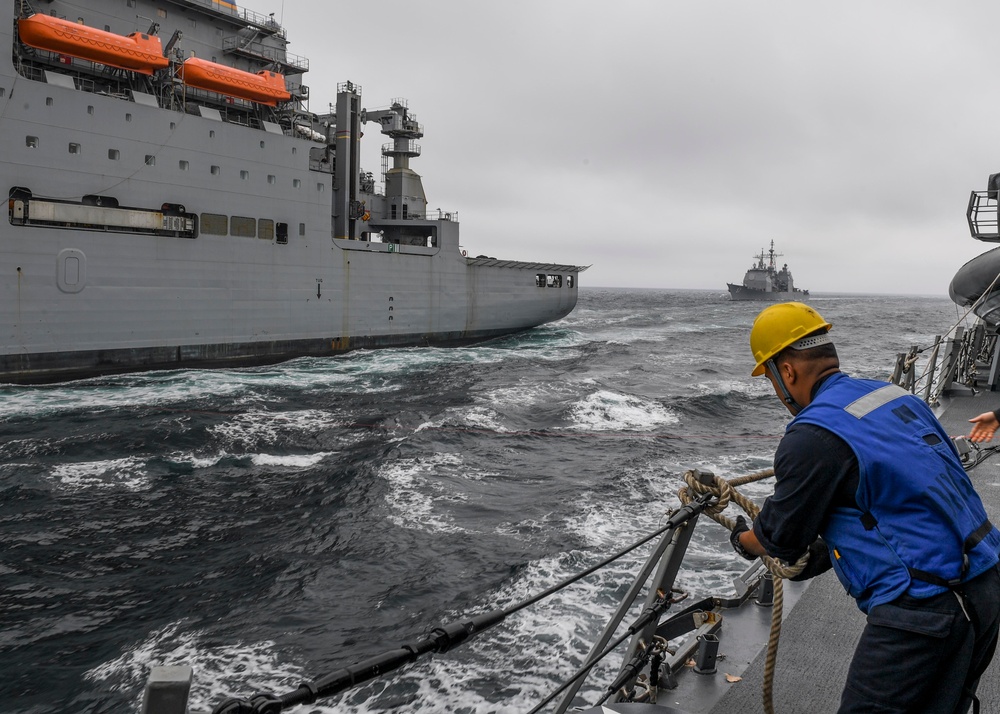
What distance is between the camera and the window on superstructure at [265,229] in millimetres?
23797

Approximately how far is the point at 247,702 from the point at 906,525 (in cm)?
193

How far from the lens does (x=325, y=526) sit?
9203mm

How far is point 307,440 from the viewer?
14.0 metres

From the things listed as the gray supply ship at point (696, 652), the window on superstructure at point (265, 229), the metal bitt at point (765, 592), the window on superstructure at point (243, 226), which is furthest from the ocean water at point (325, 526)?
the window on superstructure at point (265, 229)

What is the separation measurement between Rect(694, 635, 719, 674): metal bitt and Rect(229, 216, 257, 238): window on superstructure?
22.8 meters

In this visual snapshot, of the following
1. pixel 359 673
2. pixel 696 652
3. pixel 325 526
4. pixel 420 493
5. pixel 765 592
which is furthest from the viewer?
pixel 420 493

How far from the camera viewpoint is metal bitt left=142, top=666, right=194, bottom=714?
157 centimetres

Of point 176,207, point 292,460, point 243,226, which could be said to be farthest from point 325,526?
point 243,226

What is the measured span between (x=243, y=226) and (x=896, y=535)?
24231 mm

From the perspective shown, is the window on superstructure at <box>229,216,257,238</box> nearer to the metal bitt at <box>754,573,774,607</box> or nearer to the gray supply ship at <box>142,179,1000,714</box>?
the gray supply ship at <box>142,179,1000,714</box>

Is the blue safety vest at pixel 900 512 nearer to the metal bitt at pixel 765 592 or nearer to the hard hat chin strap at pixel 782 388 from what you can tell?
the hard hat chin strap at pixel 782 388

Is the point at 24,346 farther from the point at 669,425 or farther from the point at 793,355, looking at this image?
the point at 793,355

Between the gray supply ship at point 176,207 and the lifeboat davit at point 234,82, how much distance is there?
0.21 feet

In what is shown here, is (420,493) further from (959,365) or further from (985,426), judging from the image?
(959,365)
